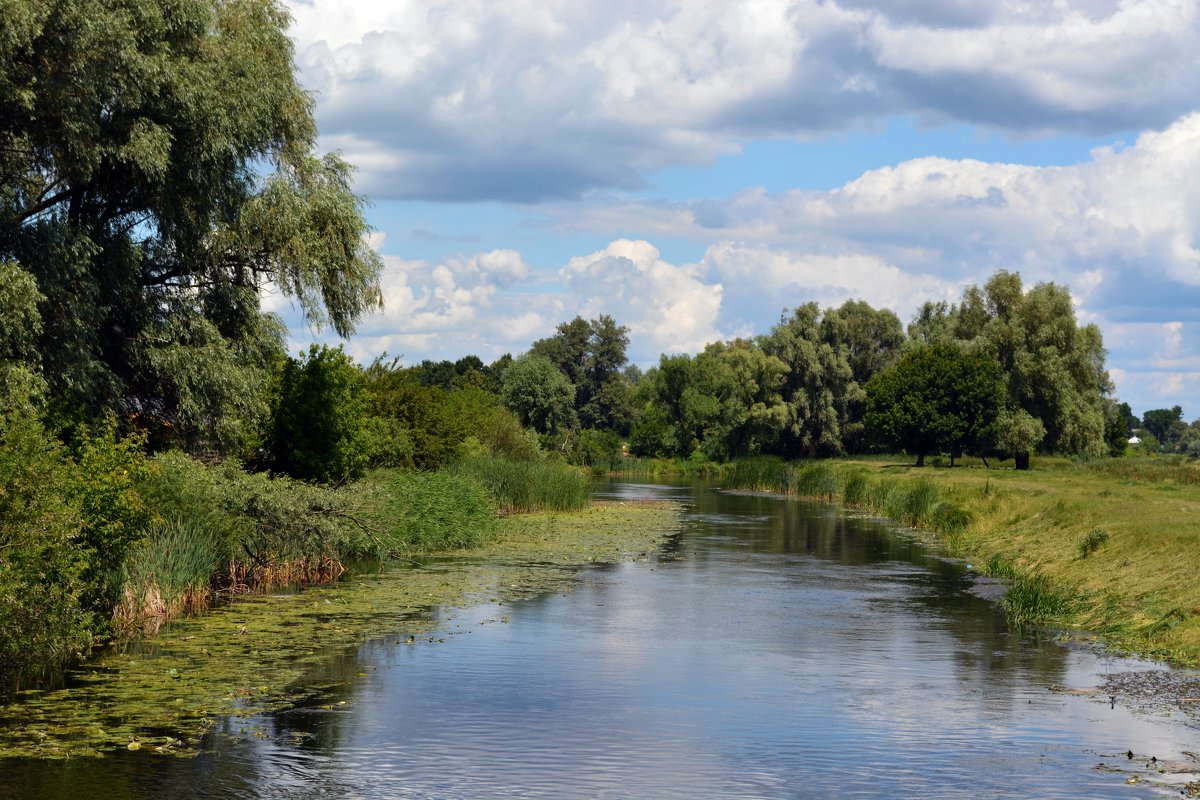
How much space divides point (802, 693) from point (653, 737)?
3.88 metres

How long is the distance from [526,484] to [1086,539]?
26.8 metres

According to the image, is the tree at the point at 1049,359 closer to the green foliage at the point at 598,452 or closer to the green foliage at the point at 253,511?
the green foliage at the point at 598,452

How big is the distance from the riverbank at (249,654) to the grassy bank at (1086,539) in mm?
12396

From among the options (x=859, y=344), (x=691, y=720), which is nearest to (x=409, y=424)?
(x=691, y=720)

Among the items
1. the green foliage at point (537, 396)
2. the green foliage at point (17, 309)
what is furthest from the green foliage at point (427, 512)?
the green foliage at point (537, 396)

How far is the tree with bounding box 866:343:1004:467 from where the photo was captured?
89.1 meters

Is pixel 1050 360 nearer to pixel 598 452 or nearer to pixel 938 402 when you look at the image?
pixel 938 402

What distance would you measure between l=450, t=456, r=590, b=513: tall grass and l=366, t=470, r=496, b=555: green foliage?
4754mm

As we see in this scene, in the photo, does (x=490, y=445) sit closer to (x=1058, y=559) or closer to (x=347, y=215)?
(x=347, y=215)

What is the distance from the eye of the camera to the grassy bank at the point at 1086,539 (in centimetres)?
2422

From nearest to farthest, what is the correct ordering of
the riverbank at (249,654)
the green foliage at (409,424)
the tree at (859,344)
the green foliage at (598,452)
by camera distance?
the riverbank at (249,654) → the green foliage at (409,424) → the tree at (859,344) → the green foliage at (598,452)

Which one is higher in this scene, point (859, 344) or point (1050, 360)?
point (859, 344)

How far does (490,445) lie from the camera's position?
6250 centimetres

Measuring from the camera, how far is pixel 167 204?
28.2 meters
